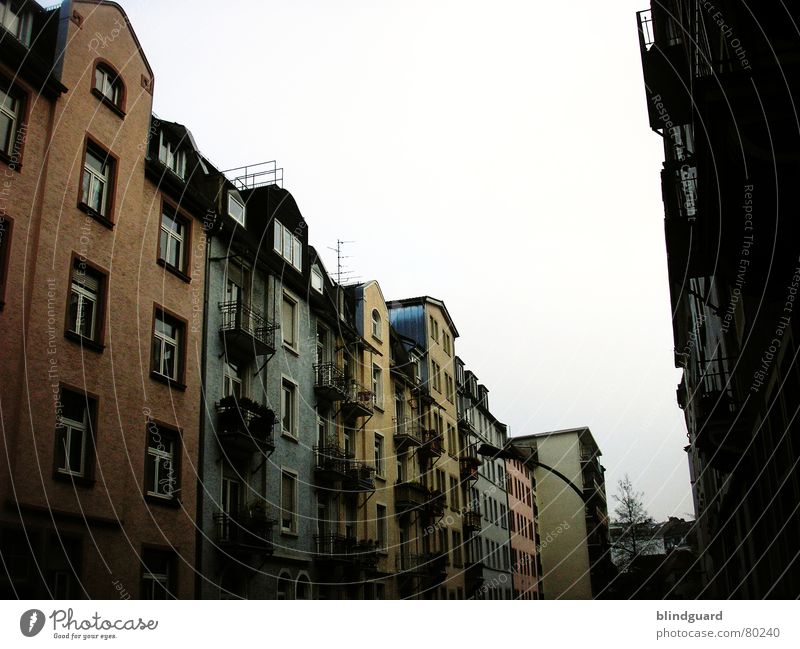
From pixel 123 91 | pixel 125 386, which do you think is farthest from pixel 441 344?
pixel 123 91

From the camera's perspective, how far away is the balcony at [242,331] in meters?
8.30

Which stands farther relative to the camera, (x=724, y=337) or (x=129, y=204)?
(x=724, y=337)

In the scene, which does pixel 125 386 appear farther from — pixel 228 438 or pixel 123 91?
pixel 123 91

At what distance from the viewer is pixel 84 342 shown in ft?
22.5

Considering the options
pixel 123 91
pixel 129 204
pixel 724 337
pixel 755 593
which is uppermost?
pixel 123 91

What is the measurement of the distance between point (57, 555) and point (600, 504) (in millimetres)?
4901

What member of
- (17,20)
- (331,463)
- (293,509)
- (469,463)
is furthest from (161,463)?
(17,20)

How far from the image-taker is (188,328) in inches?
311

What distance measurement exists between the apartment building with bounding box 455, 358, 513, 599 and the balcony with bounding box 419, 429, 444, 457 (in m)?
0.24

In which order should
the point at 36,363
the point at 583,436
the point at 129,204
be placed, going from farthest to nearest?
the point at 583,436
the point at 129,204
the point at 36,363

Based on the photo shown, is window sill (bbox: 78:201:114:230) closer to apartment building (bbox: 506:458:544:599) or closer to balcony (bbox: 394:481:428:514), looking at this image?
balcony (bbox: 394:481:428:514)

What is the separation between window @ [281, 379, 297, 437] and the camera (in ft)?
28.0

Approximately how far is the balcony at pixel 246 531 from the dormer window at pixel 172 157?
10.8ft

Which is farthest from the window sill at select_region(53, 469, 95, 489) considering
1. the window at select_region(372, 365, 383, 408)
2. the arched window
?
the window at select_region(372, 365, 383, 408)
